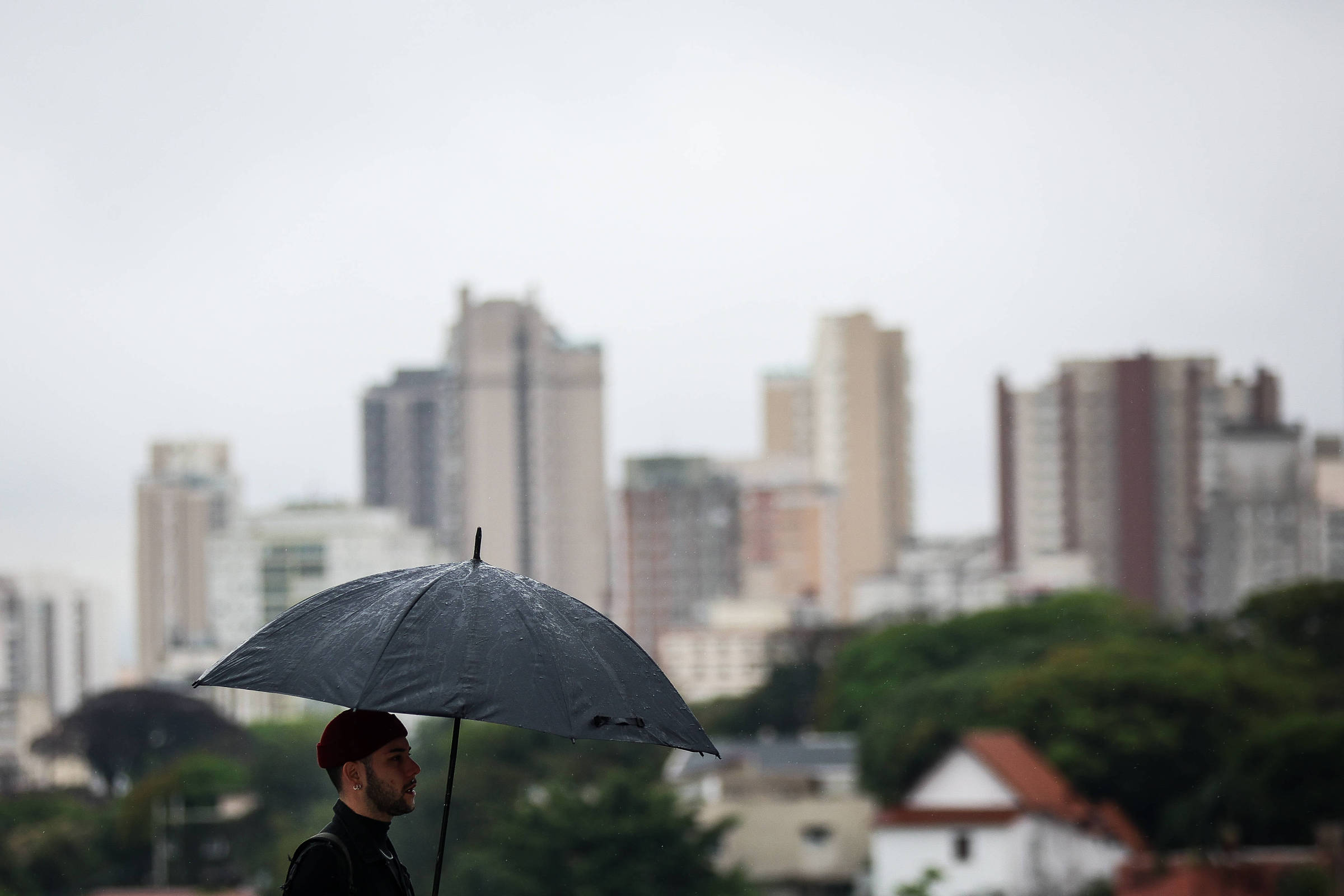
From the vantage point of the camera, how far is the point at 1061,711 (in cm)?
3353

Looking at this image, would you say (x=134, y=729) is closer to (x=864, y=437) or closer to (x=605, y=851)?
(x=605, y=851)

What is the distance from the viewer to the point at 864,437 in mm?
93250

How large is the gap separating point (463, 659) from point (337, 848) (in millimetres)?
331

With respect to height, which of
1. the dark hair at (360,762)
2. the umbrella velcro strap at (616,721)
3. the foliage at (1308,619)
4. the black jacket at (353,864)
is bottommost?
the foliage at (1308,619)

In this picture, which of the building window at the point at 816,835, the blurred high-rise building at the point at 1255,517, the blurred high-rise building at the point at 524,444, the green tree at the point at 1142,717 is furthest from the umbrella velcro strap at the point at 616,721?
the blurred high-rise building at the point at 524,444

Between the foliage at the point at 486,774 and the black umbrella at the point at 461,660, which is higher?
the black umbrella at the point at 461,660

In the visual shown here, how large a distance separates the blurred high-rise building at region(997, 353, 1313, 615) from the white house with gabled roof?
42049mm

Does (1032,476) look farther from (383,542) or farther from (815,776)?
(815,776)

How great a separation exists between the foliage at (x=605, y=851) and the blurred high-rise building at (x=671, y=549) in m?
65.7

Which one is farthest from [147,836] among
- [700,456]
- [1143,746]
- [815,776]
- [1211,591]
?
[700,456]

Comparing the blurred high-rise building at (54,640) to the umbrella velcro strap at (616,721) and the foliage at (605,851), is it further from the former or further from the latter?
the umbrella velcro strap at (616,721)

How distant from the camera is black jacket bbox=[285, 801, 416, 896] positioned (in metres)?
2.78

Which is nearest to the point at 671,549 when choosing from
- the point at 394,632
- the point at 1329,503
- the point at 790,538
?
the point at 790,538

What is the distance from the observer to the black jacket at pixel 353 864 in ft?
9.12
